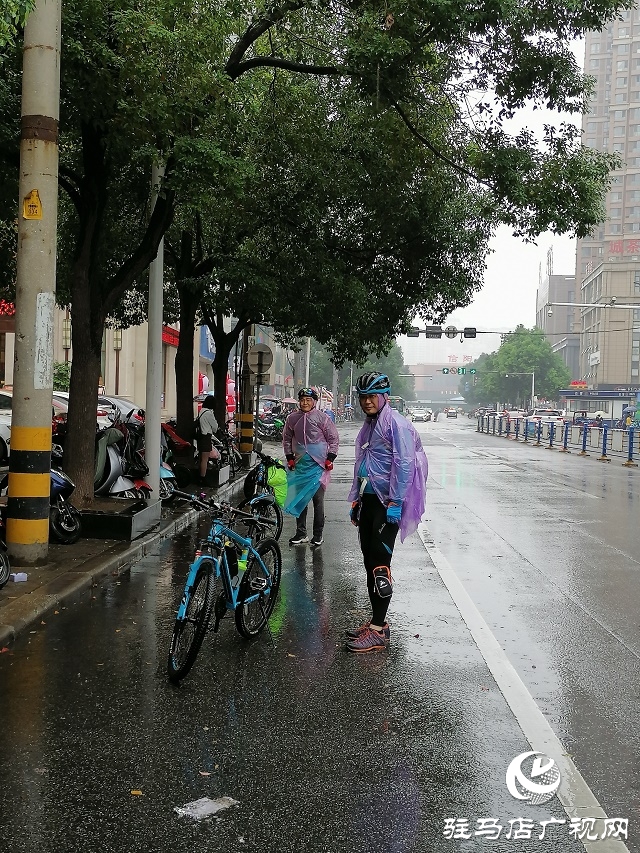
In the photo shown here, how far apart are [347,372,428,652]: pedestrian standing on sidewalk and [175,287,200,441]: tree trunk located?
491 inches

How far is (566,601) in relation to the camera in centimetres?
820

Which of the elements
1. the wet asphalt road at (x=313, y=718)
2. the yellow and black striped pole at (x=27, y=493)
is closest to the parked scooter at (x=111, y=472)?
the wet asphalt road at (x=313, y=718)

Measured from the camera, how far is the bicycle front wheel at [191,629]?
5.48m

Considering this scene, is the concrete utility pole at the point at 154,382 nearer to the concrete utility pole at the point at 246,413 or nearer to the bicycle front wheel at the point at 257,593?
the bicycle front wheel at the point at 257,593

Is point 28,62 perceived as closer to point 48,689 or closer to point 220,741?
point 48,689

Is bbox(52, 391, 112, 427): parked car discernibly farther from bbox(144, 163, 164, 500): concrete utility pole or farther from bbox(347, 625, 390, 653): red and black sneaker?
bbox(347, 625, 390, 653): red and black sneaker

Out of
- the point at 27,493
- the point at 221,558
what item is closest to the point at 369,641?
the point at 221,558

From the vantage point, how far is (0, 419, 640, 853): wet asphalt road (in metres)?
3.68

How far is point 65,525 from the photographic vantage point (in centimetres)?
1013

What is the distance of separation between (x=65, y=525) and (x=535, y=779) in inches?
275

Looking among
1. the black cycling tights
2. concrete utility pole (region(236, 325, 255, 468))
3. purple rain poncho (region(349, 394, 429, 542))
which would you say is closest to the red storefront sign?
concrete utility pole (region(236, 325, 255, 468))

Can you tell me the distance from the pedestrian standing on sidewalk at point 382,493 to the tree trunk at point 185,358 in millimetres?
12470

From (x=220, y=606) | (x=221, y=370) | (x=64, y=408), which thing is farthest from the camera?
(x=221, y=370)

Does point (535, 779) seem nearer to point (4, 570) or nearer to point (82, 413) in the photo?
point (4, 570)
